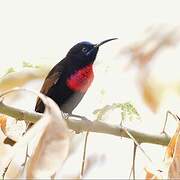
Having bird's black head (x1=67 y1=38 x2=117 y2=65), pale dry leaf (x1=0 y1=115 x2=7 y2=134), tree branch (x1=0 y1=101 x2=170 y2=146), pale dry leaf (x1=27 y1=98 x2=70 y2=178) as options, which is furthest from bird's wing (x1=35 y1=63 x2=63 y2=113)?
pale dry leaf (x1=27 y1=98 x2=70 y2=178)

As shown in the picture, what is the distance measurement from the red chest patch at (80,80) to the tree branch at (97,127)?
916 mm

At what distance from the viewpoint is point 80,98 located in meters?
2.14

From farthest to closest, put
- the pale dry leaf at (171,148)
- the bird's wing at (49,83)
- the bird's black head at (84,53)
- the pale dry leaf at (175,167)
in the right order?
the bird's black head at (84,53), the bird's wing at (49,83), the pale dry leaf at (171,148), the pale dry leaf at (175,167)

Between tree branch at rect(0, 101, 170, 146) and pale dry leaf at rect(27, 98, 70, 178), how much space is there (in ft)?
1.59

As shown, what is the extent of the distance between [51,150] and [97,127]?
1.86ft

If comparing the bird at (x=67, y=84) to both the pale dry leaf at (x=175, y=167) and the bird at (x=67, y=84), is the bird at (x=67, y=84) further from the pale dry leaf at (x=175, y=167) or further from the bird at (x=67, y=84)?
the pale dry leaf at (x=175, y=167)

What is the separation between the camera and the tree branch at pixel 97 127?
41.4 inches

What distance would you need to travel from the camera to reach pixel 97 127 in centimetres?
110

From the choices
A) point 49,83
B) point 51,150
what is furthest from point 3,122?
point 49,83

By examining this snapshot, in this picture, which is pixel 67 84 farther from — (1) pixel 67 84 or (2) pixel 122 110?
(2) pixel 122 110

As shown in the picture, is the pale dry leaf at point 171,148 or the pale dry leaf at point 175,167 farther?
the pale dry leaf at point 171,148

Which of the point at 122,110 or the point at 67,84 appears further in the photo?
the point at 67,84

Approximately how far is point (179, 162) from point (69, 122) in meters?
0.53

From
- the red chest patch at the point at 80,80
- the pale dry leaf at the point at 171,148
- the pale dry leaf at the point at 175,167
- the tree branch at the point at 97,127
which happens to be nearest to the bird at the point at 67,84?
the red chest patch at the point at 80,80
